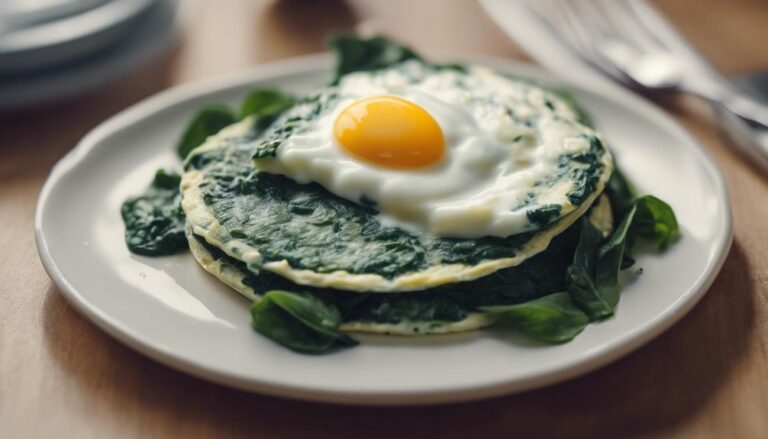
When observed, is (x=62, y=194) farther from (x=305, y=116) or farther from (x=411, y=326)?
(x=411, y=326)

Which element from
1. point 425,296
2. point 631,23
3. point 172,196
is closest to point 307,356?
point 425,296

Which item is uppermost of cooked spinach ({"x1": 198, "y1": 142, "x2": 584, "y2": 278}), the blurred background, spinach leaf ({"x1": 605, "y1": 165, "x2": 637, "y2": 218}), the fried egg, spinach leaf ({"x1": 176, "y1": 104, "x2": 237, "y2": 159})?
the fried egg

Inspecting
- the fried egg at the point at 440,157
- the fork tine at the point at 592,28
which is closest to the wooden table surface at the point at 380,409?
the fried egg at the point at 440,157

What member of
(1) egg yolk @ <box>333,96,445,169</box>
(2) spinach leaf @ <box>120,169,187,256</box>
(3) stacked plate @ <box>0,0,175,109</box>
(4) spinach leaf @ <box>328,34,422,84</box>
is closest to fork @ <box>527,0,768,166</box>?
(4) spinach leaf @ <box>328,34,422,84</box>

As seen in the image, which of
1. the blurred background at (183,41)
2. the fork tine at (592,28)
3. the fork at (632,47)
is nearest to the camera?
the blurred background at (183,41)

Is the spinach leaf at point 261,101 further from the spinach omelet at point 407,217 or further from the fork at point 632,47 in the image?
the fork at point 632,47

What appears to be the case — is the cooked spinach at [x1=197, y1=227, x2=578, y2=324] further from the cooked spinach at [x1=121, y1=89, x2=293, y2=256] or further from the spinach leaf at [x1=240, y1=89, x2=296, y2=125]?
the spinach leaf at [x1=240, y1=89, x2=296, y2=125]

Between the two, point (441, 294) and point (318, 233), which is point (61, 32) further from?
point (441, 294)
